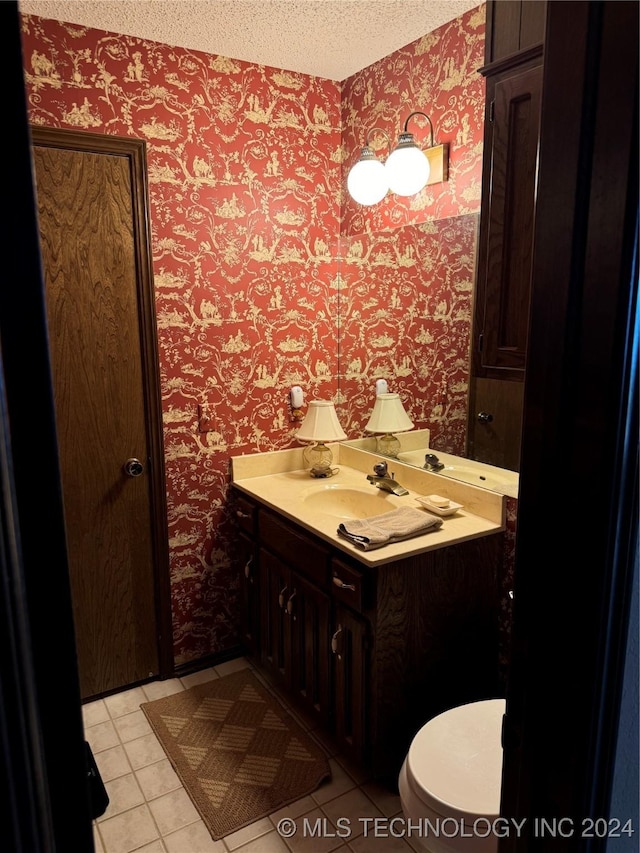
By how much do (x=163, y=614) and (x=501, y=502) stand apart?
5.08 feet

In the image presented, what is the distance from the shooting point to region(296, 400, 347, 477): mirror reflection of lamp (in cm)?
267

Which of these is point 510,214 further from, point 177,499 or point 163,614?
point 163,614

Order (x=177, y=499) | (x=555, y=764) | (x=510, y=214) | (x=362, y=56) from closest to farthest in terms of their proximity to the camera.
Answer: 1. (x=555, y=764)
2. (x=510, y=214)
3. (x=362, y=56)
4. (x=177, y=499)

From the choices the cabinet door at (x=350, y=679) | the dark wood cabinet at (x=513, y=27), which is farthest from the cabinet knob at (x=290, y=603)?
the dark wood cabinet at (x=513, y=27)

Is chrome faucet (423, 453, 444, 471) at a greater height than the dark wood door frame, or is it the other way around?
the dark wood door frame

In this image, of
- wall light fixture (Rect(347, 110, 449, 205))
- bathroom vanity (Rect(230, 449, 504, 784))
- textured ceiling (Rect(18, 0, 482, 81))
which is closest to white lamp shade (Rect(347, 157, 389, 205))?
wall light fixture (Rect(347, 110, 449, 205))

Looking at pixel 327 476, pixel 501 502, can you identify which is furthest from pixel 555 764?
pixel 327 476

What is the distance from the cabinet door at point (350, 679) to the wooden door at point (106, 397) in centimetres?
94

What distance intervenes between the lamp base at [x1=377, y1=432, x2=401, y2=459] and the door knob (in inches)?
41.0

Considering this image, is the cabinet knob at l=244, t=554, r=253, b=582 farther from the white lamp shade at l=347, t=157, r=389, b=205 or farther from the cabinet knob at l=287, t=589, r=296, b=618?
the white lamp shade at l=347, t=157, r=389, b=205

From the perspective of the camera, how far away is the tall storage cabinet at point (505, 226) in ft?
5.45

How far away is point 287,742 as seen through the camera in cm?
227

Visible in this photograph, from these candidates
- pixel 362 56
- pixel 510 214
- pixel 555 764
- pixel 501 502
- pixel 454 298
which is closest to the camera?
pixel 555 764

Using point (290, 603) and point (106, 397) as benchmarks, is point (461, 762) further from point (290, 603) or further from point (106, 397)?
point (106, 397)
